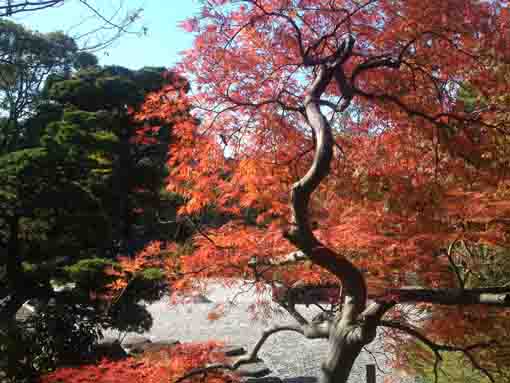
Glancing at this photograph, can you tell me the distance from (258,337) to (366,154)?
714 cm

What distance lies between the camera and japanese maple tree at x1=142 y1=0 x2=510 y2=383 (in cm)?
337

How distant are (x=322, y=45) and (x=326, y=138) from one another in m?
1.54

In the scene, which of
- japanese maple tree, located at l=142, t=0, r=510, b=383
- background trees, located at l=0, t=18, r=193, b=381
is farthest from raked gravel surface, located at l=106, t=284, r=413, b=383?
japanese maple tree, located at l=142, t=0, r=510, b=383

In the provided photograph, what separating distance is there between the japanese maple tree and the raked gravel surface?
1.77 m

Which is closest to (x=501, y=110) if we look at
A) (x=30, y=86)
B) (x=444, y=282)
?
(x=444, y=282)

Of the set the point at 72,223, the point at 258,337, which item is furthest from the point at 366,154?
the point at 258,337

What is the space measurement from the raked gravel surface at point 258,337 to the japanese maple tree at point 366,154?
5.80 feet

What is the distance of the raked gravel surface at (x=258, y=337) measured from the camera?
7762 mm

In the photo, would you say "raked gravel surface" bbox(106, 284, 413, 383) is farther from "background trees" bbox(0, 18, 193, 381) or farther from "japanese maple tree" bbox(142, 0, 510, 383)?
"japanese maple tree" bbox(142, 0, 510, 383)

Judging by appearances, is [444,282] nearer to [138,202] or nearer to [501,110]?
[501,110]

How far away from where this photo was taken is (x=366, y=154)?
4.34 m

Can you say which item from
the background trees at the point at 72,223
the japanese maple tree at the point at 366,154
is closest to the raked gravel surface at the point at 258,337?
the background trees at the point at 72,223

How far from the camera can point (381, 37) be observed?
3.74 meters

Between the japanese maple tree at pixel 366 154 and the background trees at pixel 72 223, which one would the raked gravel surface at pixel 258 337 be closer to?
the background trees at pixel 72 223
